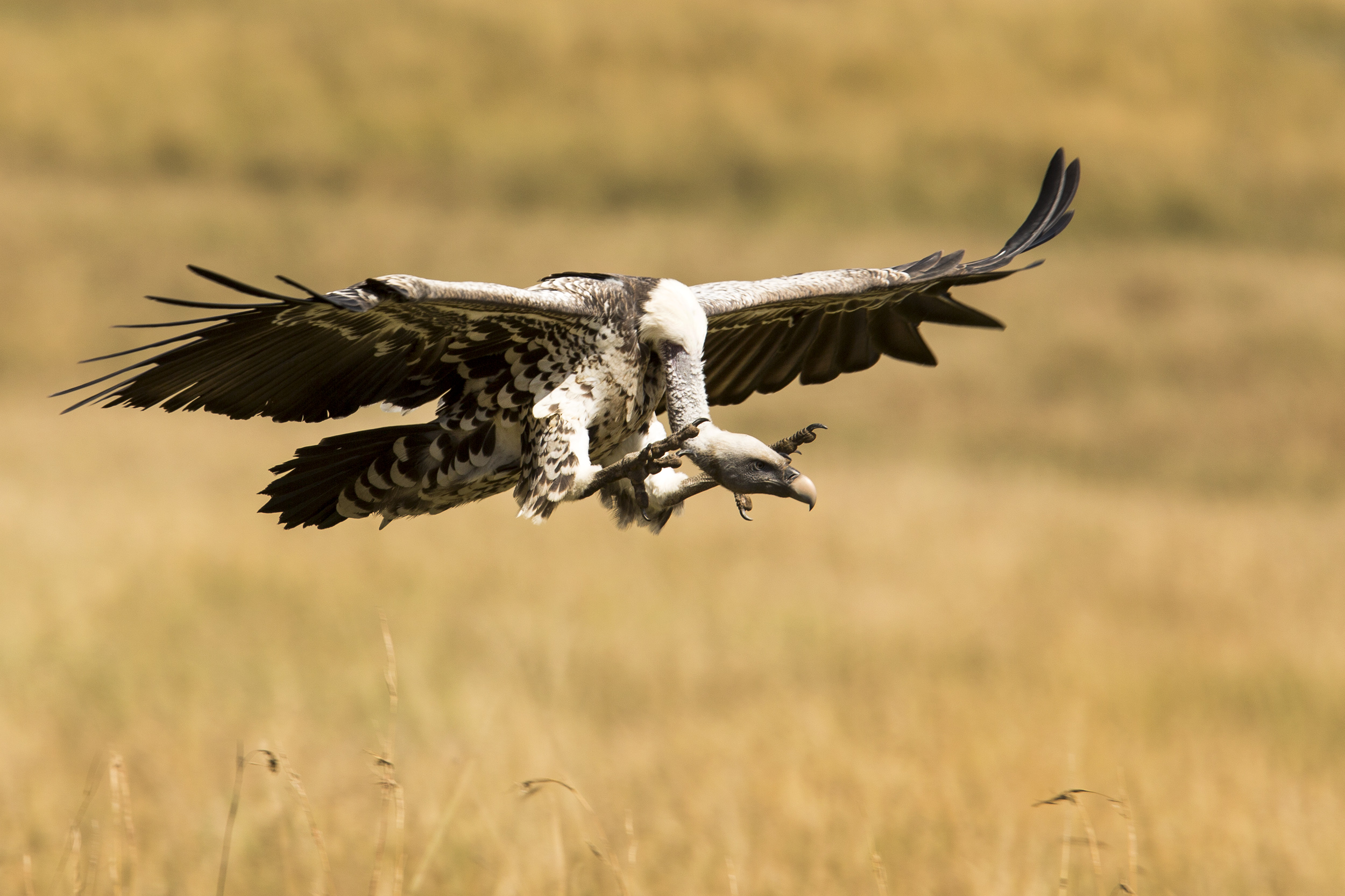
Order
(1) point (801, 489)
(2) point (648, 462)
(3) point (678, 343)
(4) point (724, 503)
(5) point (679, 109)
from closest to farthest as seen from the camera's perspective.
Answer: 1. (1) point (801, 489)
2. (2) point (648, 462)
3. (3) point (678, 343)
4. (4) point (724, 503)
5. (5) point (679, 109)

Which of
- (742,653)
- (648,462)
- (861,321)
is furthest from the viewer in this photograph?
(742,653)

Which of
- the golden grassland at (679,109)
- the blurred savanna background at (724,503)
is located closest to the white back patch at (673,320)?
the blurred savanna background at (724,503)

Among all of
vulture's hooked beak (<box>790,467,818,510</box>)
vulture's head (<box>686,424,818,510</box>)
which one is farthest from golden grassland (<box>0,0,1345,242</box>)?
vulture's hooked beak (<box>790,467,818,510</box>)

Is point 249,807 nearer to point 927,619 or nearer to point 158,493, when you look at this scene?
point 927,619

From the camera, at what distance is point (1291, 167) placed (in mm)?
26797

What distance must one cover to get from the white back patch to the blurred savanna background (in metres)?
1.69

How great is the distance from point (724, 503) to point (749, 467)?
12.2m

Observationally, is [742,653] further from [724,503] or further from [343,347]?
[343,347]

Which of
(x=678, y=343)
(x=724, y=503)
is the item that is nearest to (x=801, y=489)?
(x=678, y=343)

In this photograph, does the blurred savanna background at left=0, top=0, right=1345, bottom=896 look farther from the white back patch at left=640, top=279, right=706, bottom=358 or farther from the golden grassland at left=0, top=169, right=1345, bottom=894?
the white back patch at left=640, top=279, right=706, bottom=358

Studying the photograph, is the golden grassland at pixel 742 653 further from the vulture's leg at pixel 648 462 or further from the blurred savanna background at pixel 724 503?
the vulture's leg at pixel 648 462

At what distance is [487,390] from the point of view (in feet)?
14.0

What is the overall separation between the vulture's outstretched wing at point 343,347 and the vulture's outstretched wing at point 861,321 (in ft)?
3.79

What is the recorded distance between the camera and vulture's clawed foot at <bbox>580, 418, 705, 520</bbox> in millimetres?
3650
